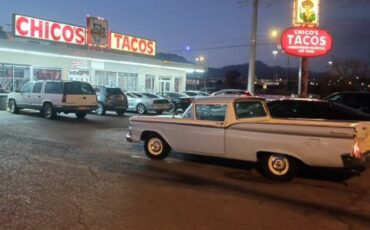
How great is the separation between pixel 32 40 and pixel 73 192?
30.2 m

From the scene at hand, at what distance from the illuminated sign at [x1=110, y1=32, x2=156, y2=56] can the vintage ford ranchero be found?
32275 mm

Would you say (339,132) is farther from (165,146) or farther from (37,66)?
(37,66)

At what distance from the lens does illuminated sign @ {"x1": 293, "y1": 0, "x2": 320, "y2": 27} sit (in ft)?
68.8

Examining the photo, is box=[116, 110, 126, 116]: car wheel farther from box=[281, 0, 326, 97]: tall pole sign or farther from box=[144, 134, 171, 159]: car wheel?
box=[144, 134, 171, 159]: car wheel

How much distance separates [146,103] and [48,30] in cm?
1374

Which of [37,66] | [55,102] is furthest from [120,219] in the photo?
[37,66]

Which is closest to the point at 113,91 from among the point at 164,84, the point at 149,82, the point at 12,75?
the point at 12,75

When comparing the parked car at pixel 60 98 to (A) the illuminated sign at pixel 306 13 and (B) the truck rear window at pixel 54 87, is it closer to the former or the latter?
(B) the truck rear window at pixel 54 87

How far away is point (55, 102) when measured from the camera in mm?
22141

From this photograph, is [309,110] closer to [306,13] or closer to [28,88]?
[306,13]

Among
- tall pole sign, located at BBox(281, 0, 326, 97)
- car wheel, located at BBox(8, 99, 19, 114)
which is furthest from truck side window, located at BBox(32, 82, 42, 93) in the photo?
tall pole sign, located at BBox(281, 0, 326, 97)

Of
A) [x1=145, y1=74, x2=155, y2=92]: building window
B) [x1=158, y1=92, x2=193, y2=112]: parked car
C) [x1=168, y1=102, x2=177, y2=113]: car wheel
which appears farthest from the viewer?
[x1=145, y1=74, x2=155, y2=92]: building window

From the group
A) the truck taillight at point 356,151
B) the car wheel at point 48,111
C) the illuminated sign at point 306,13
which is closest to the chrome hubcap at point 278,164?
the truck taillight at point 356,151

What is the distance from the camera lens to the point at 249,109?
10352 millimetres
